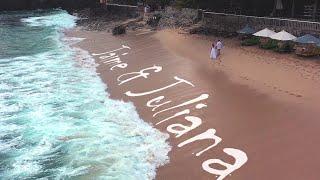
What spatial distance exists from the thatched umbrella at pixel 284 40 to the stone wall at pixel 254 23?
1583mm

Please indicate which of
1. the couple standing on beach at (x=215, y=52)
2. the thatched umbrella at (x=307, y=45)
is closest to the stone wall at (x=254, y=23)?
the thatched umbrella at (x=307, y=45)

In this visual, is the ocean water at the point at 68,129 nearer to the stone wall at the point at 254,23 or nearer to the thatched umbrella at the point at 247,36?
the thatched umbrella at the point at 247,36

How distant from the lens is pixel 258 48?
3638 cm

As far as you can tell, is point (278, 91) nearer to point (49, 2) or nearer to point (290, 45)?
point (290, 45)

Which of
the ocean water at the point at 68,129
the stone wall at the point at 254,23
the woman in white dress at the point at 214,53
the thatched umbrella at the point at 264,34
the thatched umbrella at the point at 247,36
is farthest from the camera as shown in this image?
the thatched umbrella at the point at 247,36

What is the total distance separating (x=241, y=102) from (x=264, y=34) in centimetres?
1463

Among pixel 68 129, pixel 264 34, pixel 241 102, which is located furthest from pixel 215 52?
pixel 68 129

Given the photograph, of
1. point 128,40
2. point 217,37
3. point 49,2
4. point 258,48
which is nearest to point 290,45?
point 258,48

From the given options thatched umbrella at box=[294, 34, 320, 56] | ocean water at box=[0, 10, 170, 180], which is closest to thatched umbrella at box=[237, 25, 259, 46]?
thatched umbrella at box=[294, 34, 320, 56]

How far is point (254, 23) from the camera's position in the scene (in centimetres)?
4162

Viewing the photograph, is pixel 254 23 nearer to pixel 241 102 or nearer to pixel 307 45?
pixel 307 45

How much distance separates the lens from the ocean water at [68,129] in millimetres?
18141

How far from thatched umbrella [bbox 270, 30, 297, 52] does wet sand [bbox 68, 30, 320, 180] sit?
95cm

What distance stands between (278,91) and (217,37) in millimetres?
18672
